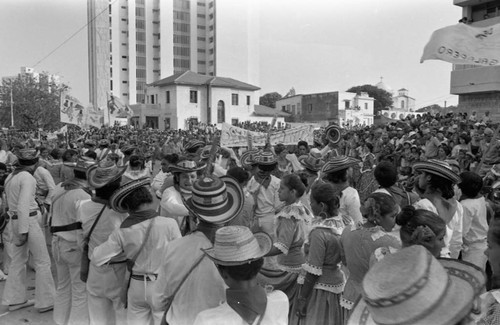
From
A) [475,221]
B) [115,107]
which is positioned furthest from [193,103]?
[475,221]

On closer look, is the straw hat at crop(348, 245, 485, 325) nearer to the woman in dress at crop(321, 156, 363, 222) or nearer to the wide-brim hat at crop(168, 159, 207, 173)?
the woman in dress at crop(321, 156, 363, 222)

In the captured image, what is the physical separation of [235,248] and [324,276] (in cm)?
152

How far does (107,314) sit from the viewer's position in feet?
12.9

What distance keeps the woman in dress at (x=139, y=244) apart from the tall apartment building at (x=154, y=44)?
241 ft

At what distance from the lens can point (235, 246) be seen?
2293 mm

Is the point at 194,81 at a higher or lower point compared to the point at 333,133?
higher

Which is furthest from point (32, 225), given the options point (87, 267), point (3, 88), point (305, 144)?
point (3, 88)

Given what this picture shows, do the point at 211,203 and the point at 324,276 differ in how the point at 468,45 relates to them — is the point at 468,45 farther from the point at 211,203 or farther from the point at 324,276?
the point at 211,203

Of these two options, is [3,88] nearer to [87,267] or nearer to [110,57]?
[110,57]

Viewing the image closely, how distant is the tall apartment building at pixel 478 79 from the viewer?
2878 centimetres

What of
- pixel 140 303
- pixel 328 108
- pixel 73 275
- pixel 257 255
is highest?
pixel 328 108

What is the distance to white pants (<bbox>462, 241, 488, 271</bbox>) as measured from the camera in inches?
178

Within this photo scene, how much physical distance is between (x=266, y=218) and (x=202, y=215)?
9.62ft

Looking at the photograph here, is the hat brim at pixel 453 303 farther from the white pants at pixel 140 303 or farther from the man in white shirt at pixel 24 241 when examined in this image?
the man in white shirt at pixel 24 241
